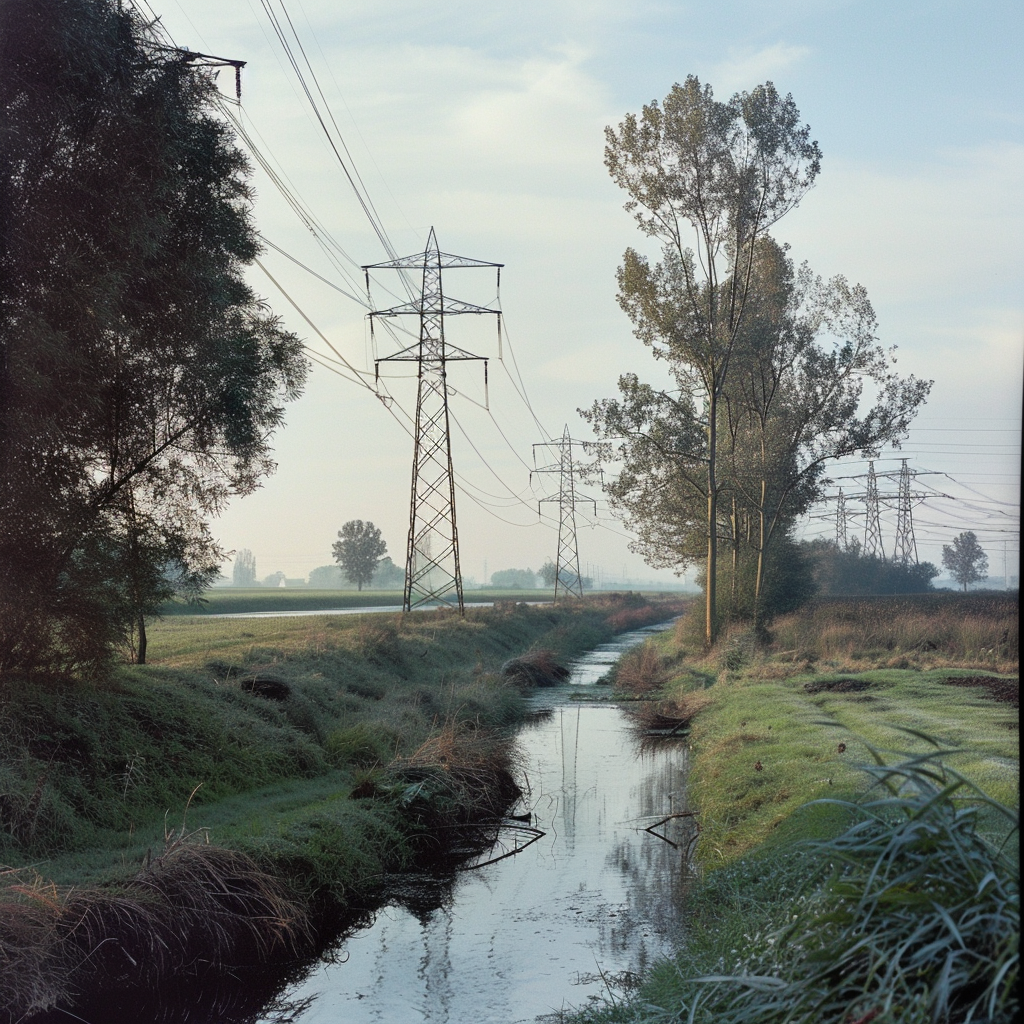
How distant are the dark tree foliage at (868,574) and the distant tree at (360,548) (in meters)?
66.2

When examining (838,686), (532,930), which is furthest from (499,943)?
(838,686)

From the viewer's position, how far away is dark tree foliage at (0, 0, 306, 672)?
35.6 ft

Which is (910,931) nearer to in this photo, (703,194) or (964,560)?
(703,194)

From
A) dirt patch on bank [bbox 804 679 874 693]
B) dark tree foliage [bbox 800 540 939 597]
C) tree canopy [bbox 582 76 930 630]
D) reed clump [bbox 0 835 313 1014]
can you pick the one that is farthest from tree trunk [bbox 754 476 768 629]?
dark tree foliage [bbox 800 540 939 597]

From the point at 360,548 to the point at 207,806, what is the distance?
392ft

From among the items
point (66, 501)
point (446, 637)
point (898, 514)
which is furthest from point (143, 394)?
point (898, 514)

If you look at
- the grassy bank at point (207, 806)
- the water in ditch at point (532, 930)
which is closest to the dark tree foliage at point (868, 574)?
the grassy bank at point (207, 806)

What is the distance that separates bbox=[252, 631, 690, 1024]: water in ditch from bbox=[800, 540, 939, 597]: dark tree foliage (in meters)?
65.7

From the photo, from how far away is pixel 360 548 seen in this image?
131000 millimetres

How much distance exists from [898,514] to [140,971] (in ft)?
270

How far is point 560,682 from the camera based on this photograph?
30.5 meters

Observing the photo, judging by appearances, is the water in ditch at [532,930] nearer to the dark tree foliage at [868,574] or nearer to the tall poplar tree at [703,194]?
the tall poplar tree at [703,194]

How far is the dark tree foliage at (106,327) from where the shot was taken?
10852 millimetres

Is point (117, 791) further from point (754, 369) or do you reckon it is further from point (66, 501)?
point (754, 369)
